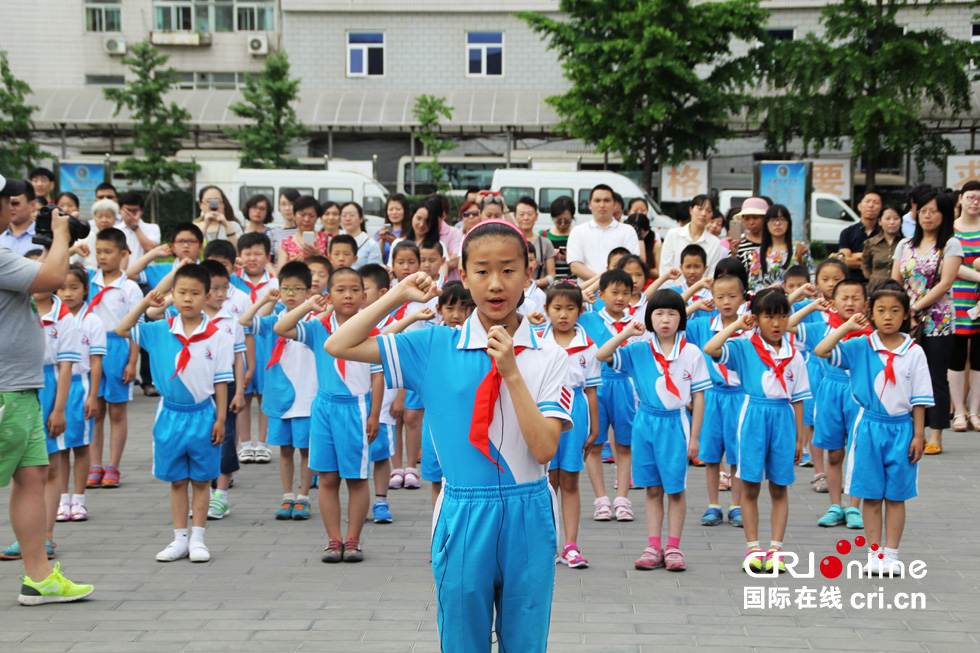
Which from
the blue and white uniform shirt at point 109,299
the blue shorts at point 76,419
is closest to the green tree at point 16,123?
the blue and white uniform shirt at point 109,299

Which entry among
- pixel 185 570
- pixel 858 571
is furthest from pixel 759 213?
pixel 185 570

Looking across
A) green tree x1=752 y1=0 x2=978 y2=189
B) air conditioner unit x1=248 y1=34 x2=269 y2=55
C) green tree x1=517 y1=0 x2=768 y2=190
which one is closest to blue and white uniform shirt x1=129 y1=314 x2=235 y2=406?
green tree x1=517 y1=0 x2=768 y2=190

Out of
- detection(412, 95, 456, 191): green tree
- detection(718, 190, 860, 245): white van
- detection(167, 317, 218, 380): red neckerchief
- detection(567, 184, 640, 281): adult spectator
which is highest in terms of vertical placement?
detection(412, 95, 456, 191): green tree

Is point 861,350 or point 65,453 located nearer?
point 861,350

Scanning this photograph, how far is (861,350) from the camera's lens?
521 centimetres

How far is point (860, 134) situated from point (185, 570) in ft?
63.4

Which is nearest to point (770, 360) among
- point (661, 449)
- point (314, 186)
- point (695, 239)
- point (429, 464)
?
point (661, 449)

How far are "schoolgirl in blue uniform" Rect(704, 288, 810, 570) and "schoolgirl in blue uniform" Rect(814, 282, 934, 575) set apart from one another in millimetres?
326

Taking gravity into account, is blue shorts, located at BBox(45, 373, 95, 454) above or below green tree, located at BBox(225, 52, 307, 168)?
below

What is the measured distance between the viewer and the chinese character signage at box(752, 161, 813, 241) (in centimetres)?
1253

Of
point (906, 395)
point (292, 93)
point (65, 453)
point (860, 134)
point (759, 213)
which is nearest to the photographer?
point (906, 395)

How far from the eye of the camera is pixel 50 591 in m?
4.54

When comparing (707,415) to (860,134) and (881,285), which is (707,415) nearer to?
(881,285)

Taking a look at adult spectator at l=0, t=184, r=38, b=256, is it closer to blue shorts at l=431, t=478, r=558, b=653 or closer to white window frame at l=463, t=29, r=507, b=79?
blue shorts at l=431, t=478, r=558, b=653
